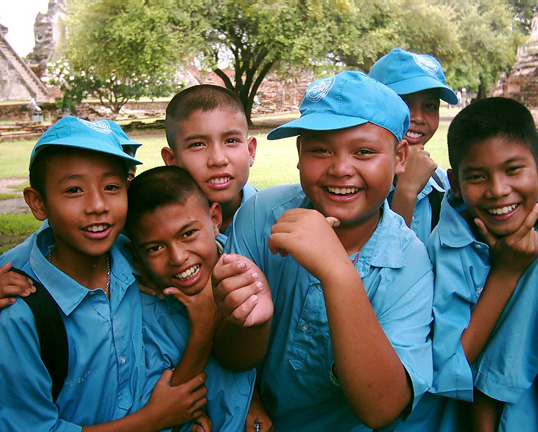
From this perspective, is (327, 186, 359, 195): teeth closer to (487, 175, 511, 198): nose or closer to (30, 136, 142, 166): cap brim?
(487, 175, 511, 198): nose

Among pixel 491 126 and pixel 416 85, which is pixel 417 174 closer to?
pixel 416 85

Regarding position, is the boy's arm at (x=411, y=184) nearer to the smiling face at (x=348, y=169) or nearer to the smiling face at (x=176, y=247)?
the smiling face at (x=348, y=169)

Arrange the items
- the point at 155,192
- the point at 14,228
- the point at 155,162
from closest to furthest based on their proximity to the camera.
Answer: the point at 155,192 → the point at 14,228 → the point at 155,162

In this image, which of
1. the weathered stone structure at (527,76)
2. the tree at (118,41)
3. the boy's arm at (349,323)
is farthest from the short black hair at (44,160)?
the tree at (118,41)

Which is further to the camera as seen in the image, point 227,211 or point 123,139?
point 227,211

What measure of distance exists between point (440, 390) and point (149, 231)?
3.60 feet

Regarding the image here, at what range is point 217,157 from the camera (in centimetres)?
214

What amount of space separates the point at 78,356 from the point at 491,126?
157 cm

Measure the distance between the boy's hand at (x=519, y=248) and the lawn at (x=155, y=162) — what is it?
14.7 ft

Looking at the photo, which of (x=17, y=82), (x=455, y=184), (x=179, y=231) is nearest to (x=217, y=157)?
(x=179, y=231)

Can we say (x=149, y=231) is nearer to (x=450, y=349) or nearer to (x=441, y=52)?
(x=450, y=349)

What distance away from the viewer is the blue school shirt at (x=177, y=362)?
173 cm

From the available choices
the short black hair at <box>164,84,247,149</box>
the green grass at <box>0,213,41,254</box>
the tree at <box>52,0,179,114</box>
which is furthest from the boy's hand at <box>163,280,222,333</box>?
the tree at <box>52,0,179,114</box>

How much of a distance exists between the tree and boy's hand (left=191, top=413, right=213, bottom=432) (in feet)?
48.7
